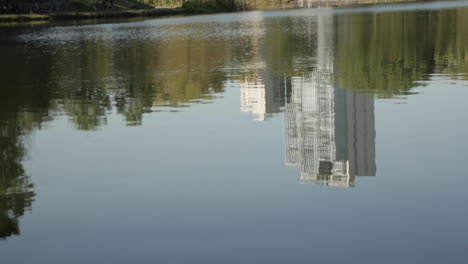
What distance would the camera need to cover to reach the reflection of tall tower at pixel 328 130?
1789cm

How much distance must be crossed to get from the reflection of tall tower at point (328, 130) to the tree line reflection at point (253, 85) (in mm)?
58

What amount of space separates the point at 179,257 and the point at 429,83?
2238cm

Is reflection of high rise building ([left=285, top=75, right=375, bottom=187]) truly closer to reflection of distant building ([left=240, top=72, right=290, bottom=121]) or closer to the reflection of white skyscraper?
the reflection of white skyscraper

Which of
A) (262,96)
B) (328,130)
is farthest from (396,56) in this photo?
(262,96)

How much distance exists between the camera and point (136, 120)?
2720 centimetres

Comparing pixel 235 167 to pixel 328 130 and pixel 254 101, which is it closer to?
pixel 254 101

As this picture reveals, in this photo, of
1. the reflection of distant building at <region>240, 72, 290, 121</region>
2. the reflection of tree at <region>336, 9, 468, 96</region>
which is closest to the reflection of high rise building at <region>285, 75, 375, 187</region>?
the reflection of distant building at <region>240, 72, 290, 121</region>

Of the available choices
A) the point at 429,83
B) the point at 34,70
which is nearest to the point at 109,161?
the point at 429,83

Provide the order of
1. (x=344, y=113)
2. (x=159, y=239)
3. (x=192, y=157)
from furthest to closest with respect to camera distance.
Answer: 1. (x=344, y=113)
2. (x=192, y=157)
3. (x=159, y=239)

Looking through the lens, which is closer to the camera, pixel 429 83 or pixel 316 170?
pixel 316 170

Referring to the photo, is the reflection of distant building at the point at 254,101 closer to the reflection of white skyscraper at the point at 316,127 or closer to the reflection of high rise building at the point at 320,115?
the reflection of high rise building at the point at 320,115

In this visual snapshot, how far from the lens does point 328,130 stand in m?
31.9

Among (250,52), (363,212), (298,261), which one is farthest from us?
(250,52)

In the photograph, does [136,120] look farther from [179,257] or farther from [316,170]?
[179,257]
